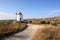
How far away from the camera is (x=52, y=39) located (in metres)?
15.1

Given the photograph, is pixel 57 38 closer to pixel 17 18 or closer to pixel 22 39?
pixel 22 39

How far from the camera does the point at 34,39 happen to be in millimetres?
14633

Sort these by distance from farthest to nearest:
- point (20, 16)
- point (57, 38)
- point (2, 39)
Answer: point (20, 16) < point (57, 38) < point (2, 39)

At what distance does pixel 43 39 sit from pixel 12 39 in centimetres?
343

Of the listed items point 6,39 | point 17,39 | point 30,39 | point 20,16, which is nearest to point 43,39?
point 30,39

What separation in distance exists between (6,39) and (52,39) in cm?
516

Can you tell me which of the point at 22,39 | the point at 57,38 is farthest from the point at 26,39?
the point at 57,38

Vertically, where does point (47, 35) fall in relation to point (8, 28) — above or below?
below

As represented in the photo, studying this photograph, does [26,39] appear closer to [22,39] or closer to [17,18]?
[22,39]

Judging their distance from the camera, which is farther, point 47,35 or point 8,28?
point 8,28

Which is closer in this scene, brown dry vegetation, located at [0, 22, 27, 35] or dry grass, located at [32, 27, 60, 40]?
dry grass, located at [32, 27, 60, 40]

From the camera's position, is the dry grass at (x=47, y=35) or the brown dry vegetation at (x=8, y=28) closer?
the dry grass at (x=47, y=35)

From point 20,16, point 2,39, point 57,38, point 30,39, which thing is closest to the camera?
point 2,39

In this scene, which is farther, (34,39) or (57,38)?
(57,38)
